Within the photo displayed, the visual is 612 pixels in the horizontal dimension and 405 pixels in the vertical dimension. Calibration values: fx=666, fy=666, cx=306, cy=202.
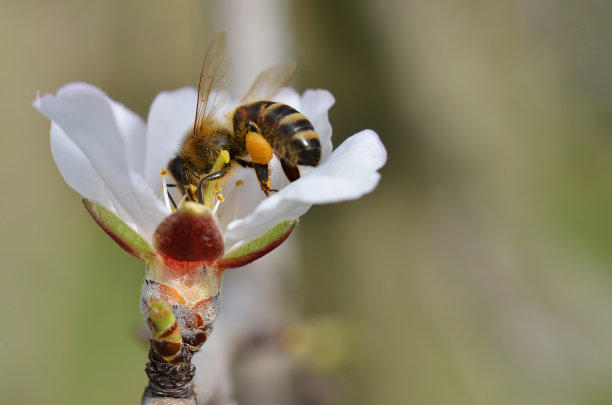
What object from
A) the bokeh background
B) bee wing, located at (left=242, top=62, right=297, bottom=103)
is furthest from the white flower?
the bokeh background

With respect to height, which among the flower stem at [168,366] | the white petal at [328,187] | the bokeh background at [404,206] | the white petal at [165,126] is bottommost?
the bokeh background at [404,206]

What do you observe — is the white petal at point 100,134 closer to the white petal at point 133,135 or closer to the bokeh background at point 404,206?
the white petal at point 133,135

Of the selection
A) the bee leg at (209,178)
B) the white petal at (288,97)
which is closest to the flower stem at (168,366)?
the bee leg at (209,178)

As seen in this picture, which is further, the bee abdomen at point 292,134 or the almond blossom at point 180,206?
the bee abdomen at point 292,134

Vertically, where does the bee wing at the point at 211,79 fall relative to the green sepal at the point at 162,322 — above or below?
above

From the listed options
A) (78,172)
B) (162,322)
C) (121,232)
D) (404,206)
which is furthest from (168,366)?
(404,206)

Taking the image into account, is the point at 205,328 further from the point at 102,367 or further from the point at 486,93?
the point at 486,93

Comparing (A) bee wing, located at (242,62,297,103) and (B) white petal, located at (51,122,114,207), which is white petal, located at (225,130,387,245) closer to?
(B) white petal, located at (51,122,114,207)
